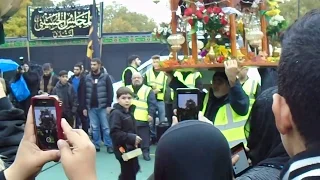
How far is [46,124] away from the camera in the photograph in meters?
1.51

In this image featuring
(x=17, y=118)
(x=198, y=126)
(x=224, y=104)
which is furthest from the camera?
(x=224, y=104)

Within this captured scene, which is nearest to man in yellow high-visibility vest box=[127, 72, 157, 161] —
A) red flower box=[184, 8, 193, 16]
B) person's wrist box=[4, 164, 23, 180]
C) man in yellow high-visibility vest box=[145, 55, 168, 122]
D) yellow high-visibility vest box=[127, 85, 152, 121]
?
yellow high-visibility vest box=[127, 85, 152, 121]

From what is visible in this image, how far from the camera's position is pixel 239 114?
13.8 feet

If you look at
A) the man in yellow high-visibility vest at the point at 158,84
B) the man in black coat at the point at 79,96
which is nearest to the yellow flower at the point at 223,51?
the man in yellow high-visibility vest at the point at 158,84

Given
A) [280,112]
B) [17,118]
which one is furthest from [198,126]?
[17,118]

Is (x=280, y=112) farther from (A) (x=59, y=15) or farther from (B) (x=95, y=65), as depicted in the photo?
(A) (x=59, y=15)

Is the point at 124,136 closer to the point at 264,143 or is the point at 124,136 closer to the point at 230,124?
the point at 230,124

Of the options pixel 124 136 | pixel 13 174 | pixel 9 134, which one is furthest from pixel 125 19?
pixel 13 174

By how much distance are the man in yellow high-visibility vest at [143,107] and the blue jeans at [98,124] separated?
108 cm

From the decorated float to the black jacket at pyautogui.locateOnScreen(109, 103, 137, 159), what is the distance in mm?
1886

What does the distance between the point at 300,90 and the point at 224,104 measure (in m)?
3.05

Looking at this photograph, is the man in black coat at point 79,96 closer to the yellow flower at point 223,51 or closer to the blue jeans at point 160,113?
the blue jeans at point 160,113

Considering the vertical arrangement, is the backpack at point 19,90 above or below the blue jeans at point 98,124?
above

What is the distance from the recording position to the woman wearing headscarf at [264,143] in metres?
1.79
